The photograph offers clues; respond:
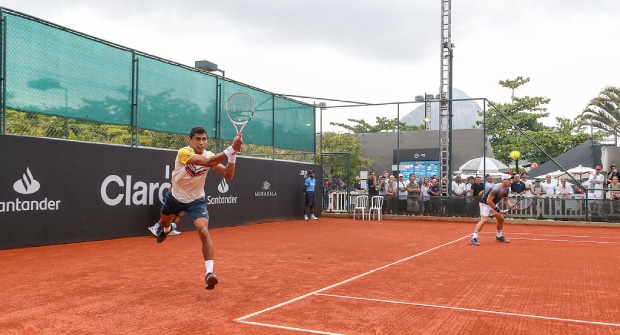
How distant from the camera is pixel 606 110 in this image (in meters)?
36.6

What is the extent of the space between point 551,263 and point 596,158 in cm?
2301

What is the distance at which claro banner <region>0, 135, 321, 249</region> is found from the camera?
30.6 ft

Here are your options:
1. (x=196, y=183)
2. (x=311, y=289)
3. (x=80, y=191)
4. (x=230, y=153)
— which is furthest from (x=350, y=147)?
(x=230, y=153)

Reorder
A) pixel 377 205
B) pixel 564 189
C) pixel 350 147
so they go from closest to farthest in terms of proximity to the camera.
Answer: pixel 564 189 < pixel 377 205 < pixel 350 147

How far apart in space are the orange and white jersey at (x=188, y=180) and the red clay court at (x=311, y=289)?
1073 millimetres

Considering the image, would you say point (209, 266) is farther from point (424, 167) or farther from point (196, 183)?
point (424, 167)

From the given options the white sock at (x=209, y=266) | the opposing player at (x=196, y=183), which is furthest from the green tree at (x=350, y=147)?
the white sock at (x=209, y=266)

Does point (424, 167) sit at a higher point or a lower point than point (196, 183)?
higher

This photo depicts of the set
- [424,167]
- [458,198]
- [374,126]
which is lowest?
[458,198]

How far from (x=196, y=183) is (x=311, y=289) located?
1.89 meters

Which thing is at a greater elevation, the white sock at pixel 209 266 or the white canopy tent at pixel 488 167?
the white canopy tent at pixel 488 167

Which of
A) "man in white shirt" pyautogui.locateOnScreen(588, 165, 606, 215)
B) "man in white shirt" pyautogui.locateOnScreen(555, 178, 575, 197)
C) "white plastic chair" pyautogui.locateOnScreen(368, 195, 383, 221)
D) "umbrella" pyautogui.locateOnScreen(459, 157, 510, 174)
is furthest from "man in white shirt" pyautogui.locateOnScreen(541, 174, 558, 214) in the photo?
"white plastic chair" pyautogui.locateOnScreen(368, 195, 383, 221)

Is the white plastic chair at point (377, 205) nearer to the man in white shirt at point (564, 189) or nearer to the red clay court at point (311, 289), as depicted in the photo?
the man in white shirt at point (564, 189)

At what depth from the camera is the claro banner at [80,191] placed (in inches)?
367
